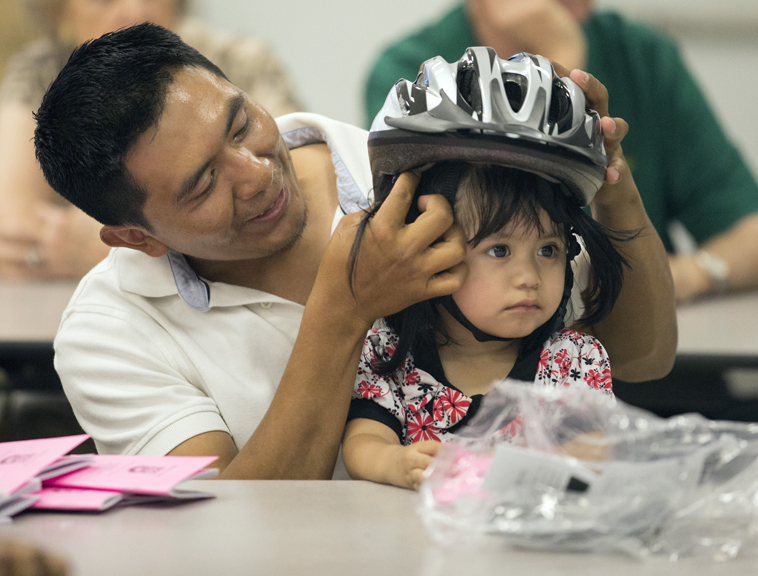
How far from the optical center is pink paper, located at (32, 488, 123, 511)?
0.78 m

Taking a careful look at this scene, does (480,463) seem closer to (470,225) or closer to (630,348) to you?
(470,225)

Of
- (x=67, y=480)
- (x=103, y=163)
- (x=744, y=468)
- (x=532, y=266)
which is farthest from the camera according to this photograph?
(x=103, y=163)

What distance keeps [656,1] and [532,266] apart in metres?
2.26

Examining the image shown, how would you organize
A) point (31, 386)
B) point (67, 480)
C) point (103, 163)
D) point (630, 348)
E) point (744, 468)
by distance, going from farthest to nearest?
point (31, 386) < point (630, 348) < point (103, 163) < point (67, 480) < point (744, 468)

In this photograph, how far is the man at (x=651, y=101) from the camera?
2609mm

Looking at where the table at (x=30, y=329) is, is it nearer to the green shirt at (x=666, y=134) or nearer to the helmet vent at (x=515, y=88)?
the helmet vent at (x=515, y=88)

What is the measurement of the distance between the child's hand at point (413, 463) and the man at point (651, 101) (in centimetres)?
202

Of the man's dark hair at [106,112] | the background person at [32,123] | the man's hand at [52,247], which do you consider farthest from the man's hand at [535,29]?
the man's dark hair at [106,112]

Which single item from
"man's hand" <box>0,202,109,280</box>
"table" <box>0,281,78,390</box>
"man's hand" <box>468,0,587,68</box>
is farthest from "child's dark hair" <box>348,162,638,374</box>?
"man's hand" <box>0,202,109,280</box>

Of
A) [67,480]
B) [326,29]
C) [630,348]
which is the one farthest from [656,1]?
[67,480]

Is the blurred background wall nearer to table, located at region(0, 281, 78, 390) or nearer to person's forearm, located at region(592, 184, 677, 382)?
table, located at region(0, 281, 78, 390)

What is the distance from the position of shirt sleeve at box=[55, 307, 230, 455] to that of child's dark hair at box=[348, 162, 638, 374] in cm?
32

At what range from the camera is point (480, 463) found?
0.73 metres

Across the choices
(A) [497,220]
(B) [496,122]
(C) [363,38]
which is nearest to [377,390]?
(A) [497,220]
